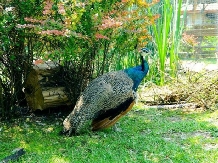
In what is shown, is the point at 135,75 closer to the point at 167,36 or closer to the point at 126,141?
the point at 126,141

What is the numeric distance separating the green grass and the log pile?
23 centimetres

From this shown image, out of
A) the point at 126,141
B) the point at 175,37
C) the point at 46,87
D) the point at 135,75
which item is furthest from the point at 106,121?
the point at 175,37

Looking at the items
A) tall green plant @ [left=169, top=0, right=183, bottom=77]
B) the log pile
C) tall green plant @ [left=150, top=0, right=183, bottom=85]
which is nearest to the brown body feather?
the log pile

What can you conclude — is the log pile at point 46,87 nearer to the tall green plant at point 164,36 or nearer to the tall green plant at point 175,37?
the tall green plant at point 164,36

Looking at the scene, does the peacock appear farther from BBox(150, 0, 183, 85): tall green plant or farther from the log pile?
BBox(150, 0, 183, 85): tall green plant

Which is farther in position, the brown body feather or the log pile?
the log pile

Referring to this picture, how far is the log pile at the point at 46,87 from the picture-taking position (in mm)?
5293

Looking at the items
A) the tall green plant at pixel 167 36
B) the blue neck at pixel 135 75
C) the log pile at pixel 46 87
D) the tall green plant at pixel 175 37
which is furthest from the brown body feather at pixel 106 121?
the tall green plant at pixel 175 37

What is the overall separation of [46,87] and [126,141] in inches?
61.0

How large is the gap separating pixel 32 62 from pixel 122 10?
1.40 meters

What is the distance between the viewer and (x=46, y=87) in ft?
17.4

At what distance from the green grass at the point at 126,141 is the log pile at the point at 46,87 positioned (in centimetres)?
23

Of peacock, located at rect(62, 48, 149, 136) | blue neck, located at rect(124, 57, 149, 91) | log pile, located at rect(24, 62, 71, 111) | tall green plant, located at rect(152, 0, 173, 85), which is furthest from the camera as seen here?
tall green plant, located at rect(152, 0, 173, 85)

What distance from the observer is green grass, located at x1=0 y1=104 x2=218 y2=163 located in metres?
3.85
